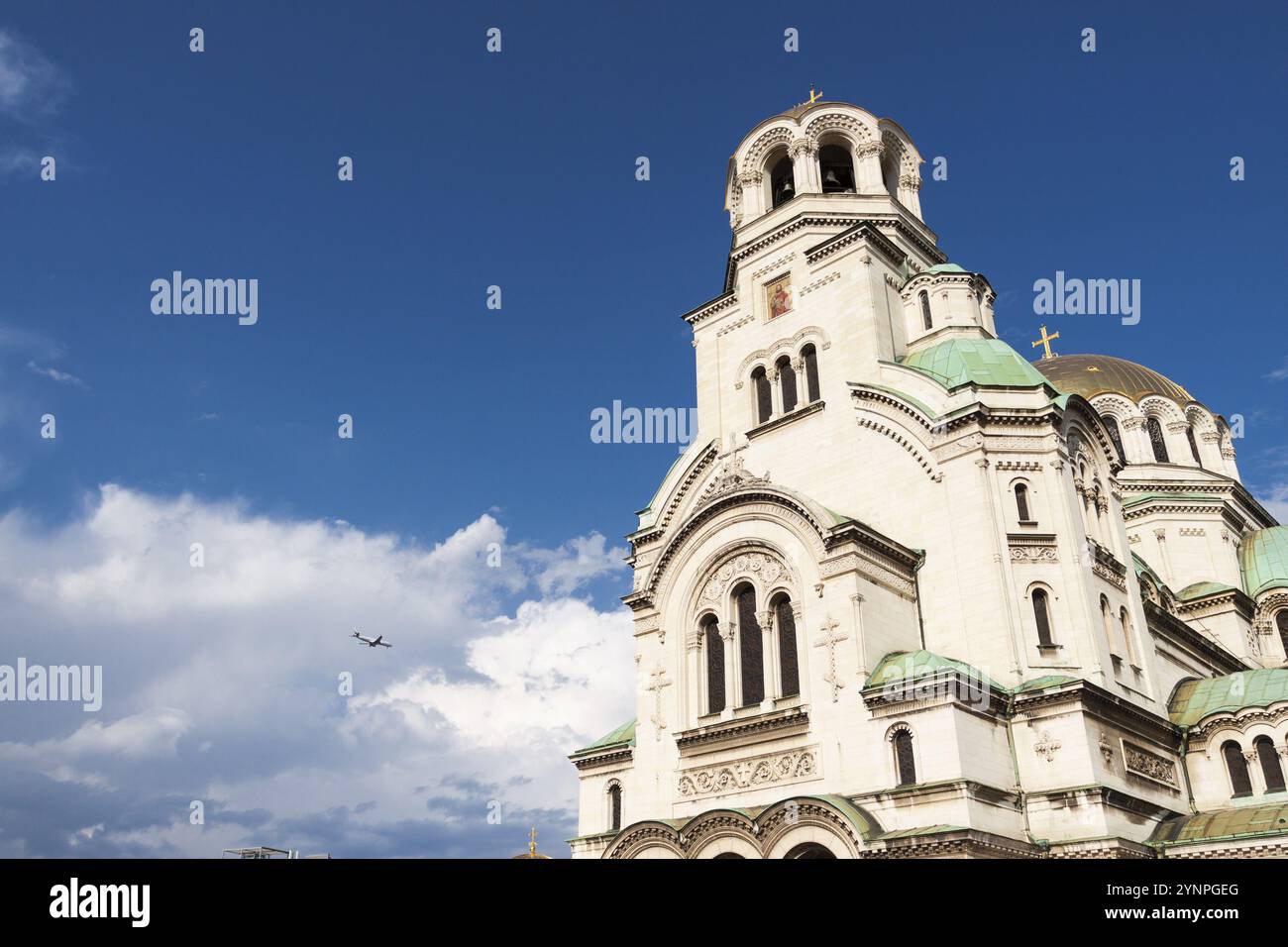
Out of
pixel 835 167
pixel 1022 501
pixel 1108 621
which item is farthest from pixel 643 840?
pixel 835 167

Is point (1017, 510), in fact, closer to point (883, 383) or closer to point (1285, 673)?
point (883, 383)

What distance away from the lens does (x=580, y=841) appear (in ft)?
108

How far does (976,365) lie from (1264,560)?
25.0 m

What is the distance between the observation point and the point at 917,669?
26.4 metres

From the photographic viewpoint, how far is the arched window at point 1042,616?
92.4 feet

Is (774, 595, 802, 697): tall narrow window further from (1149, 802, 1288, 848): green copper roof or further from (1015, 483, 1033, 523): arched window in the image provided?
(1149, 802, 1288, 848): green copper roof

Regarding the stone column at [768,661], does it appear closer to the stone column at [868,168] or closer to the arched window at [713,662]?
the arched window at [713,662]

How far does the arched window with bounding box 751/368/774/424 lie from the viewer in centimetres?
3650

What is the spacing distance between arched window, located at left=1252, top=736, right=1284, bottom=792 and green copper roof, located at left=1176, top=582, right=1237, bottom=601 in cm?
1688

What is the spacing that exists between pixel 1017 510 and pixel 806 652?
7349mm

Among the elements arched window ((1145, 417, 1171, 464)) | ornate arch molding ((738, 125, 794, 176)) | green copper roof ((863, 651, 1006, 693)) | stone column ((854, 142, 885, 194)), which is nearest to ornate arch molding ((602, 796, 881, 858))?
green copper roof ((863, 651, 1006, 693))

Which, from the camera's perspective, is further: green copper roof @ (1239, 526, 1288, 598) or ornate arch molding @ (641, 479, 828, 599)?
green copper roof @ (1239, 526, 1288, 598)

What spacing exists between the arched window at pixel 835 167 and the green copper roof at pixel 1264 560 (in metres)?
26.1
